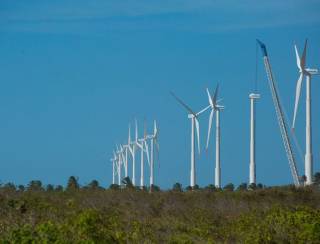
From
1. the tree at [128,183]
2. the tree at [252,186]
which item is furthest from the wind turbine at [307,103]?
the tree at [128,183]

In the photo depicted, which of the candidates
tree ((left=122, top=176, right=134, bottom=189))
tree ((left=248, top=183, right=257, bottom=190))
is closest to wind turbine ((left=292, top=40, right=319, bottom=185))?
tree ((left=248, top=183, right=257, bottom=190))

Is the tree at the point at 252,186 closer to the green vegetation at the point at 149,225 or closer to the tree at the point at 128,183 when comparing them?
the tree at the point at 128,183

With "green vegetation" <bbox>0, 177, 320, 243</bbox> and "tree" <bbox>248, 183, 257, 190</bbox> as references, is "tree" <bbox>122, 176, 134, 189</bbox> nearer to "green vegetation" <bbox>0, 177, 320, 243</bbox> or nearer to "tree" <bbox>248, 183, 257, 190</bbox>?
"tree" <bbox>248, 183, 257, 190</bbox>

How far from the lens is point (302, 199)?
2314 inches

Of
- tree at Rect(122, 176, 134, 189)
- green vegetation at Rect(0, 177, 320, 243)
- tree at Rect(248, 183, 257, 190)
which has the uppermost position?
tree at Rect(122, 176, 134, 189)

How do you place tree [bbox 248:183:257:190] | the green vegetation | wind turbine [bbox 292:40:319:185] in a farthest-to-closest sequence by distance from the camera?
tree [bbox 248:183:257:190]
wind turbine [bbox 292:40:319:185]
the green vegetation

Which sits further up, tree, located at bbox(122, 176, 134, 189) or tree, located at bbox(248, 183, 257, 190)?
tree, located at bbox(122, 176, 134, 189)


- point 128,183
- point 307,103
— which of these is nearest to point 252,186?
point 307,103

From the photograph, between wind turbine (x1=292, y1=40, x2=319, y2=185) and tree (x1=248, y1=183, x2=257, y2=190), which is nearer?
wind turbine (x1=292, y1=40, x2=319, y2=185)

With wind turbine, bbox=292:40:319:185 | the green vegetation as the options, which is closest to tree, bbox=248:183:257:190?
wind turbine, bbox=292:40:319:185

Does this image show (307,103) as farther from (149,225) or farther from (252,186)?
(149,225)

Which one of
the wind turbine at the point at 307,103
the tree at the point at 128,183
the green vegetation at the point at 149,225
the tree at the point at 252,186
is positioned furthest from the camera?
the tree at the point at 128,183

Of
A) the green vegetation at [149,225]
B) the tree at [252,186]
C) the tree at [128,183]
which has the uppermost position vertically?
the tree at [128,183]

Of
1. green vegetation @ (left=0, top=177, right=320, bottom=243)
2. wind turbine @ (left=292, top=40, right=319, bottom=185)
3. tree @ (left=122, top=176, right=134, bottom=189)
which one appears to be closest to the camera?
green vegetation @ (left=0, top=177, right=320, bottom=243)
